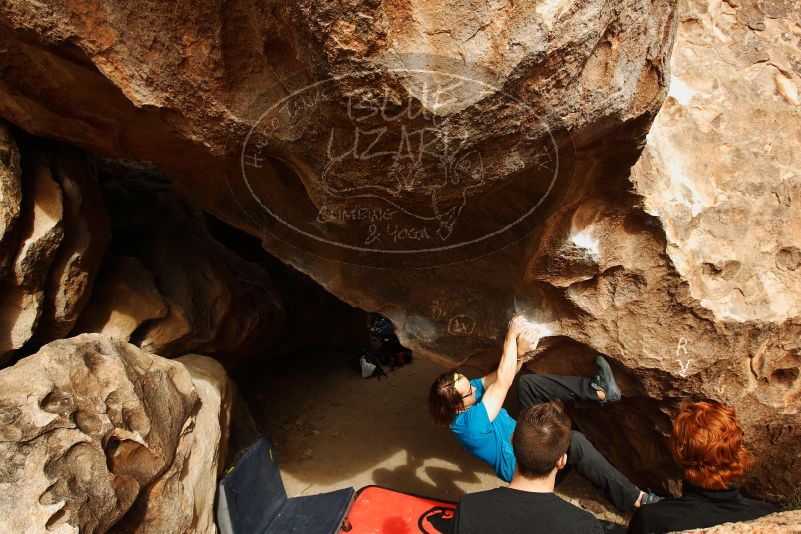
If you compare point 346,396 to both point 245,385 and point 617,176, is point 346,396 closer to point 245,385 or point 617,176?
point 245,385

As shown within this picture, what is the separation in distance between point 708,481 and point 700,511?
0.09 m

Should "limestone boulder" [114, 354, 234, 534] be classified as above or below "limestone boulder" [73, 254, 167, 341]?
below

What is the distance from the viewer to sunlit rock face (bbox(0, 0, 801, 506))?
136cm

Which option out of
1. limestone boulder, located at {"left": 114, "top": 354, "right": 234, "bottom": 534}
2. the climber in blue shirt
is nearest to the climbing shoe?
the climber in blue shirt

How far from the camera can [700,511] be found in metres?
1.62

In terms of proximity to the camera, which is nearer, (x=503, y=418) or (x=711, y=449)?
(x=711, y=449)

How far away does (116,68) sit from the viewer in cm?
161

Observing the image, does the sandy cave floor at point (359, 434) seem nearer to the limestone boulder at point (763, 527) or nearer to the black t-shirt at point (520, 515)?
the black t-shirt at point (520, 515)

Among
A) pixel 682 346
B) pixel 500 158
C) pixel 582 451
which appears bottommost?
pixel 582 451

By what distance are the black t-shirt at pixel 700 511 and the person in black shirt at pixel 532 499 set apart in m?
0.27

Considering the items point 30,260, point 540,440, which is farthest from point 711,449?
point 30,260

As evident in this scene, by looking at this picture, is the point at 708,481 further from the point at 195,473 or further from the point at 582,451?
the point at 195,473
